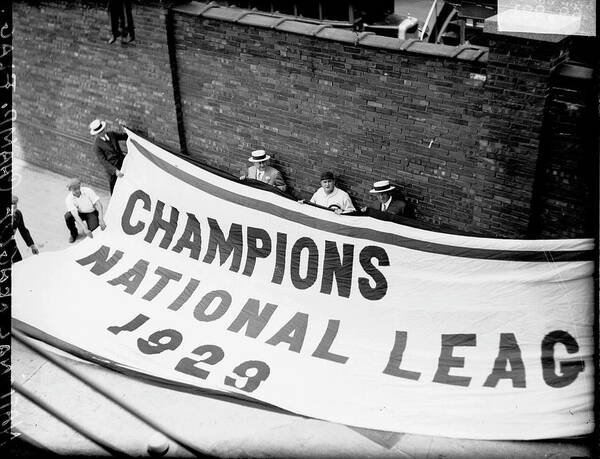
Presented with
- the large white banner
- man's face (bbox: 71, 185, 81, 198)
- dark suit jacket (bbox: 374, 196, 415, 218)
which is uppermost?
dark suit jacket (bbox: 374, 196, 415, 218)

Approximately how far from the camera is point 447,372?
6371mm

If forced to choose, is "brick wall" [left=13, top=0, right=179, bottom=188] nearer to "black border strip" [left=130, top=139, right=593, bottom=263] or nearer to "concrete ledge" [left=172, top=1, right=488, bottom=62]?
"concrete ledge" [left=172, top=1, right=488, bottom=62]

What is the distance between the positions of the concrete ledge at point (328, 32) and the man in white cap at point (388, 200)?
1543 mm

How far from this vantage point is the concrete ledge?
7.34 metres

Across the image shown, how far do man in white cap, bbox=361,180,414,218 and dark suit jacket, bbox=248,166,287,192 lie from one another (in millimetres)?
1503

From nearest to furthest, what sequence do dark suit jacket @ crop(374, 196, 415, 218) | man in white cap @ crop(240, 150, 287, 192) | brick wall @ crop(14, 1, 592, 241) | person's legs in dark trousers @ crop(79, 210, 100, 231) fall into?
brick wall @ crop(14, 1, 592, 241) → dark suit jacket @ crop(374, 196, 415, 218) → man in white cap @ crop(240, 150, 287, 192) → person's legs in dark trousers @ crop(79, 210, 100, 231)

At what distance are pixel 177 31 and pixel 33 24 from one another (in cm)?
300

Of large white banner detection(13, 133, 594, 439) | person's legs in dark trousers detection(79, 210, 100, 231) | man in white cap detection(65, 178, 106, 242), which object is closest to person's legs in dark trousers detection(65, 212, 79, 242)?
man in white cap detection(65, 178, 106, 242)

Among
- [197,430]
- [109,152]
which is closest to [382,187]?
[197,430]

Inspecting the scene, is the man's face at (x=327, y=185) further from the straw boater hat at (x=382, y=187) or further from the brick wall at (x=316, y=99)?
the straw boater hat at (x=382, y=187)

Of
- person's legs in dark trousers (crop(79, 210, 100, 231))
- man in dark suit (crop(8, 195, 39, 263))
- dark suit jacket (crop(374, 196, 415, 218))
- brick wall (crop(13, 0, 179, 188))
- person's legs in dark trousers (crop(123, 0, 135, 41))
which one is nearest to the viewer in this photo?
dark suit jacket (crop(374, 196, 415, 218))

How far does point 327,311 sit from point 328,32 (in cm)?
337

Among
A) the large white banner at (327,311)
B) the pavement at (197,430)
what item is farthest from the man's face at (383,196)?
the pavement at (197,430)

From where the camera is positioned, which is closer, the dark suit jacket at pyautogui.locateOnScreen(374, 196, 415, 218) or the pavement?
the pavement
